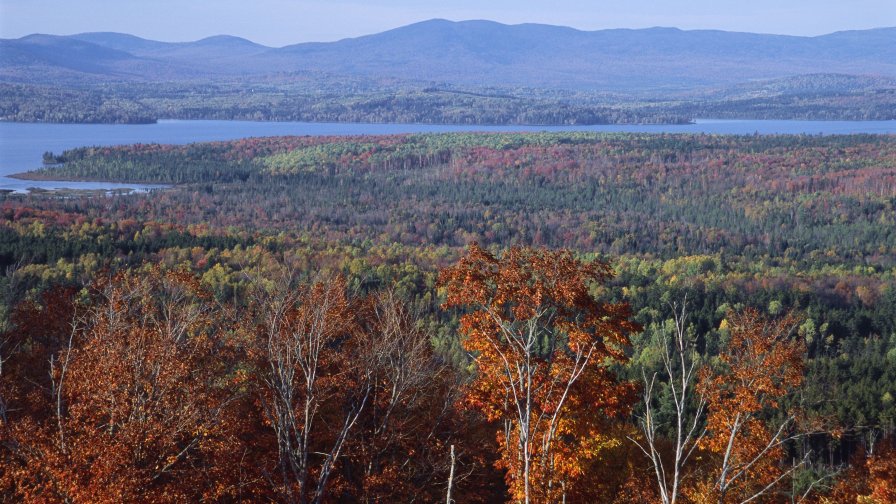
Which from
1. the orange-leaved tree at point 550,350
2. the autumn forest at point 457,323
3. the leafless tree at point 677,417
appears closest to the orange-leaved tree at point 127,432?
the autumn forest at point 457,323

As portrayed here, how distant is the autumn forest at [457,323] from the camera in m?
17.1

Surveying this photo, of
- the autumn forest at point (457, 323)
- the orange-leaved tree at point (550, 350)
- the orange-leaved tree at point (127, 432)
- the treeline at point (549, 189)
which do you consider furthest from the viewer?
the treeline at point (549, 189)

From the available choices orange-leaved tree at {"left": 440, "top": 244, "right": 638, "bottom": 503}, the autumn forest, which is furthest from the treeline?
orange-leaved tree at {"left": 440, "top": 244, "right": 638, "bottom": 503}

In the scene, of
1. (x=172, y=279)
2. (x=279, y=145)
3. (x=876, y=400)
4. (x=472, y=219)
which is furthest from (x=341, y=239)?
(x=279, y=145)

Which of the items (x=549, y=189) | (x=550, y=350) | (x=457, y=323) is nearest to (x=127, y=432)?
(x=550, y=350)

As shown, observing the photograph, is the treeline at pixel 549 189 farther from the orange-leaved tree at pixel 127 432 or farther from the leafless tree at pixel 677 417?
the orange-leaved tree at pixel 127 432

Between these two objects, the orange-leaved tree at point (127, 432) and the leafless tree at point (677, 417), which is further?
the orange-leaved tree at point (127, 432)

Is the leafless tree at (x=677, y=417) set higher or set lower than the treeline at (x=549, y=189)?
higher

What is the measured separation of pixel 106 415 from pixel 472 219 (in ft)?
252

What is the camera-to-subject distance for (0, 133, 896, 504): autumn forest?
1708 centimetres

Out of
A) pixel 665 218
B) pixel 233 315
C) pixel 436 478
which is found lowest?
pixel 665 218

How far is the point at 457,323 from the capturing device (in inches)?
1825

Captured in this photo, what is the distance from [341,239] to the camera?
77.8 m

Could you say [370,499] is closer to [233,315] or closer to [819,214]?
[233,315]
